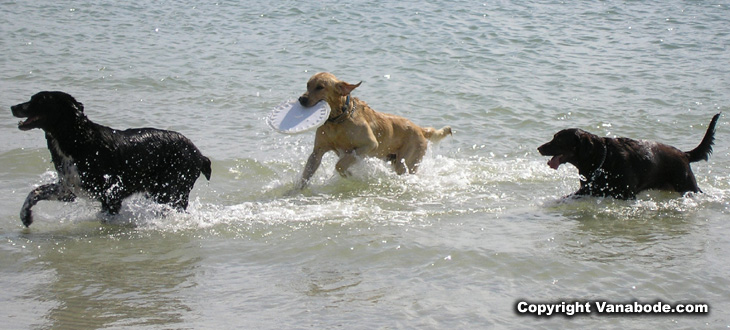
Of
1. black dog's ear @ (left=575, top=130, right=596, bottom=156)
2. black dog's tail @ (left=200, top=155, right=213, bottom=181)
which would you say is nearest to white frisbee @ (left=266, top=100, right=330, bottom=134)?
black dog's tail @ (left=200, top=155, right=213, bottom=181)

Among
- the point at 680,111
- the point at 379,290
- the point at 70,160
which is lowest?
the point at 680,111

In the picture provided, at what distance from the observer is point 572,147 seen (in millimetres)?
8156

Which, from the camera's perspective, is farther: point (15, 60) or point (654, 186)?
point (15, 60)

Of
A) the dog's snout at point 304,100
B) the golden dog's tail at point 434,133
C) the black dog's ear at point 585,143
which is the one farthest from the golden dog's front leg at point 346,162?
the black dog's ear at point 585,143

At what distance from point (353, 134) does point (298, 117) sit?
63 cm

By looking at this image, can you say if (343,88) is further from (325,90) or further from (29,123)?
(29,123)

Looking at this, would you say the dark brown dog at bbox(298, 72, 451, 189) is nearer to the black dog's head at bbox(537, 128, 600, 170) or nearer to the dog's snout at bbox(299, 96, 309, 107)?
the dog's snout at bbox(299, 96, 309, 107)

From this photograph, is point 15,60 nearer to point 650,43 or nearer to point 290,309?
point 290,309

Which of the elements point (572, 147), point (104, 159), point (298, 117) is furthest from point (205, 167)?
point (572, 147)

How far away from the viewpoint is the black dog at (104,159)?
666 cm

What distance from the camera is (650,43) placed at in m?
17.5

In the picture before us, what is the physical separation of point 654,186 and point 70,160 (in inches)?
226

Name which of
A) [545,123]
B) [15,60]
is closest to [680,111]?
[545,123]

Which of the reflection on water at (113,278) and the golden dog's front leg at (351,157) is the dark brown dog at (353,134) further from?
the reflection on water at (113,278)
